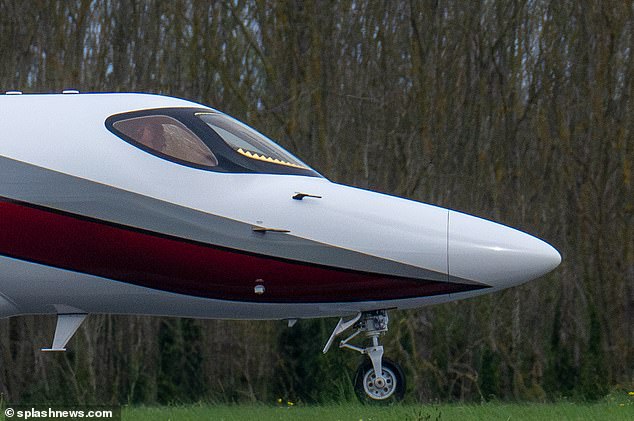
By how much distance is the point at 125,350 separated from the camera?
16172mm

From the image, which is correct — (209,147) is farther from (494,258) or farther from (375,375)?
(494,258)

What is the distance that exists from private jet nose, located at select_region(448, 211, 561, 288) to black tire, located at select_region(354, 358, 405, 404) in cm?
117

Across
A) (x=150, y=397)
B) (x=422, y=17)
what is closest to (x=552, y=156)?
(x=422, y=17)

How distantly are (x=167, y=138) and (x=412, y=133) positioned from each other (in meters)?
7.46

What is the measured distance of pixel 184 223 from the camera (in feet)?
28.2

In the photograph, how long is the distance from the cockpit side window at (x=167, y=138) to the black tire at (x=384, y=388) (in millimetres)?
2107

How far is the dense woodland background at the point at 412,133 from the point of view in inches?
613

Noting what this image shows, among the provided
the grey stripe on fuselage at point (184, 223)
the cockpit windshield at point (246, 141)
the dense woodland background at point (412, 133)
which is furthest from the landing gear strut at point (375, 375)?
the dense woodland background at point (412, 133)

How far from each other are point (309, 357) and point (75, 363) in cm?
348

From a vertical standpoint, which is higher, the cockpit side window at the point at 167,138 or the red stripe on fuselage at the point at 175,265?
the cockpit side window at the point at 167,138

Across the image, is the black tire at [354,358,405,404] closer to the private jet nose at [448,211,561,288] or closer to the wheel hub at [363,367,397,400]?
the wheel hub at [363,367,397,400]

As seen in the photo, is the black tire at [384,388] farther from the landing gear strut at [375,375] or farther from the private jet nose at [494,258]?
the private jet nose at [494,258]

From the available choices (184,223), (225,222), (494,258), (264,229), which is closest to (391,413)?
(494,258)

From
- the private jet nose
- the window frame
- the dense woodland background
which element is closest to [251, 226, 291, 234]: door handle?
the window frame
